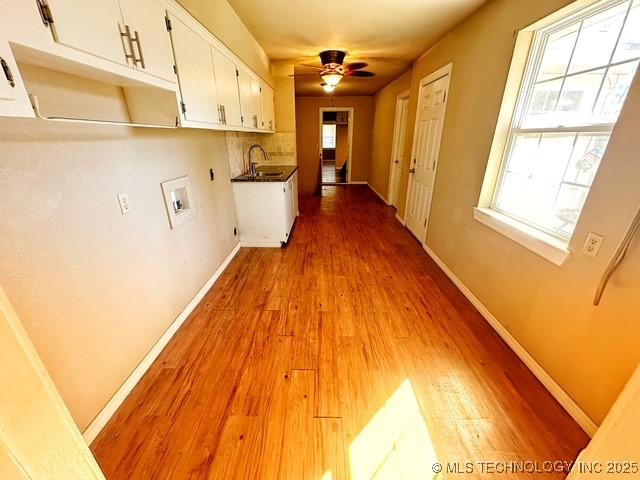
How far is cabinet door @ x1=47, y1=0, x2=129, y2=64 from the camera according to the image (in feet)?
2.90

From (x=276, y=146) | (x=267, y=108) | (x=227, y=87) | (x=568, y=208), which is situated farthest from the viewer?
(x=276, y=146)

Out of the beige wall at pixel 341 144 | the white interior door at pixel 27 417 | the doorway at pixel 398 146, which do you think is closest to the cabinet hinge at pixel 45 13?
the white interior door at pixel 27 417

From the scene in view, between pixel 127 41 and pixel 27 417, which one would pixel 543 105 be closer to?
pixel 127 41

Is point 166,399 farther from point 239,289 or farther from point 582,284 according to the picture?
point 582,284

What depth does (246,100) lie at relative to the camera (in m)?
2.86

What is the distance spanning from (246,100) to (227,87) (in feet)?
1.83

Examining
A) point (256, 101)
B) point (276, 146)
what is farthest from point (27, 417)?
point (276, 146)

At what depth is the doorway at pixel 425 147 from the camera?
3102mm

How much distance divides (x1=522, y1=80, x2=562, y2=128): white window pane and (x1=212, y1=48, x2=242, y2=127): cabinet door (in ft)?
7.93

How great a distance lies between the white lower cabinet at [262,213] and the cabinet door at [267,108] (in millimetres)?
974

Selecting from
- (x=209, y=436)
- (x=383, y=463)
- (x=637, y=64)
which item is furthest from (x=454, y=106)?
(x=209, y=436)

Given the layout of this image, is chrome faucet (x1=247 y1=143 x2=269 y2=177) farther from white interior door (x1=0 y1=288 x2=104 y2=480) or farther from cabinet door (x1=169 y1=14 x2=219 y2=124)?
white interior door (x1=0 y1=288 x2=104 y2=480)

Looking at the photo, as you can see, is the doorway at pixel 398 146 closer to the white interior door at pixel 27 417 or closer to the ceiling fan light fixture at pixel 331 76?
the ceiling fan light fixture at pixel 331 76

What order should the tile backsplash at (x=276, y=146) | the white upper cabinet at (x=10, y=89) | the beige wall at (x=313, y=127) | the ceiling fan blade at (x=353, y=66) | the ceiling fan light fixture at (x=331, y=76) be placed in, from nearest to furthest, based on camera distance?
1. the white upper cabinet at (x=10, y=89)
2. the ceiling fan blade at (x=353, y=66)
3. the ceiling fan light fixture at (x=331, y=76)
4. the tile backsplash at (x=276, y=146)
5. the beige wall at (x=313, y=127)
